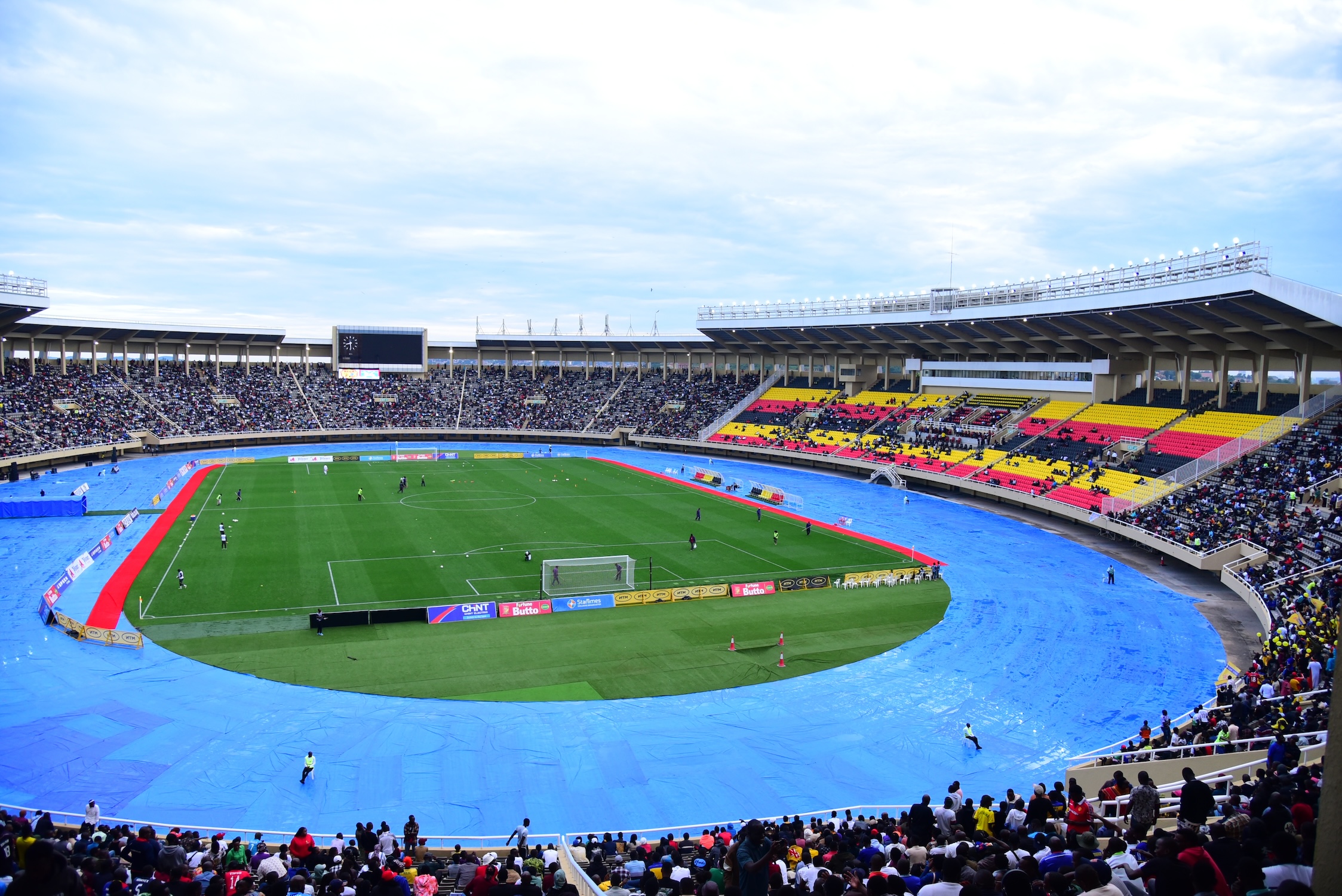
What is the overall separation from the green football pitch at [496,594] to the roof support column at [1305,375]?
88.2 feet

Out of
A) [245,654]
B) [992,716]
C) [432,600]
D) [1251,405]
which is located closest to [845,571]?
[992,716]

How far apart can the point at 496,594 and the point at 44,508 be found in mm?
31838

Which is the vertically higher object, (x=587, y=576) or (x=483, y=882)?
(x=483, y=882)

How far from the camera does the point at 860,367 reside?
89375 mm

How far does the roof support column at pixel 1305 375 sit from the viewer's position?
49312mm

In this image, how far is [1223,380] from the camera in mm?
55938

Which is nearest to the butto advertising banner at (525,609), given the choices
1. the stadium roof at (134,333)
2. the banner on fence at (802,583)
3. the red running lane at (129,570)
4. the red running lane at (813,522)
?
the banner on fence at (802,583)

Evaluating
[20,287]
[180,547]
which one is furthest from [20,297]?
[180,547]

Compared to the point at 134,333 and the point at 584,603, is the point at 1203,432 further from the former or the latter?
the point at 134,333

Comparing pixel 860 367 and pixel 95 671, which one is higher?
pixel 860 367

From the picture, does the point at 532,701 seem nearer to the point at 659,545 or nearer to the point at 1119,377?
the point at 659,545

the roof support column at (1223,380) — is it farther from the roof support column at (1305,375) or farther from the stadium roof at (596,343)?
the stadium roof at (596,343)

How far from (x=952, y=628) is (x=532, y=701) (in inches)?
647

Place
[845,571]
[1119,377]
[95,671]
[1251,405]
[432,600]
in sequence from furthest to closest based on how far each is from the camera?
1. [1119,377]
2. [1251,405]
3. [845,571]
4. [432,600]
5. [95,671]
